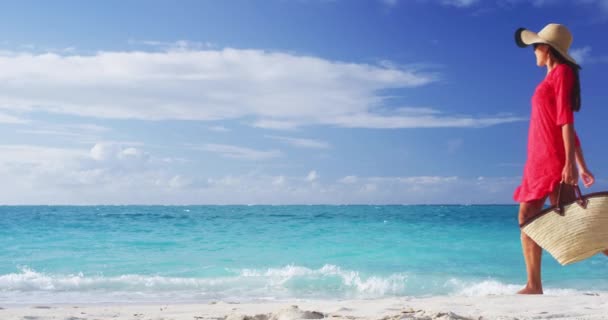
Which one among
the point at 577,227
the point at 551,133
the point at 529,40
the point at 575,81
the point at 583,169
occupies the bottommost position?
the point at 577,227

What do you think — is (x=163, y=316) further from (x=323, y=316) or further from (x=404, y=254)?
(x=404, y=254)

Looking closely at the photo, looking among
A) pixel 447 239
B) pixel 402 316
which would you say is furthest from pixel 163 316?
pixel 447 239

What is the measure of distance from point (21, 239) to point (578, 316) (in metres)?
16.4

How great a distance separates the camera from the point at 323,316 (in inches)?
149

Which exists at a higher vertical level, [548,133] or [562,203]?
[548,133]

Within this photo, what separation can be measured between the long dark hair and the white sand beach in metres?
1.39

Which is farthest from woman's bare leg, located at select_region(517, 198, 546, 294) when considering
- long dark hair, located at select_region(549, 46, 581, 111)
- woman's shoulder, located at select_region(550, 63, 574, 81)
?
woman's shoulder, located at select_region(550, 63, 574, 81)

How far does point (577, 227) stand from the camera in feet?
11.6

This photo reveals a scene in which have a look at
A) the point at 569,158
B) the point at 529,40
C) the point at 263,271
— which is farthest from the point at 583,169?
the point at 263,271

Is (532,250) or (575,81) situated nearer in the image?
(575,81)

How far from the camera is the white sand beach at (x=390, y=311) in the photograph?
365 centimetres

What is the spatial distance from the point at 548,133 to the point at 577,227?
0.67m

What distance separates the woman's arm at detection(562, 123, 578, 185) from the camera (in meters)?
3.57

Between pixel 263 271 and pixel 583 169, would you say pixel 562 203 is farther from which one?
pixel 263 271
